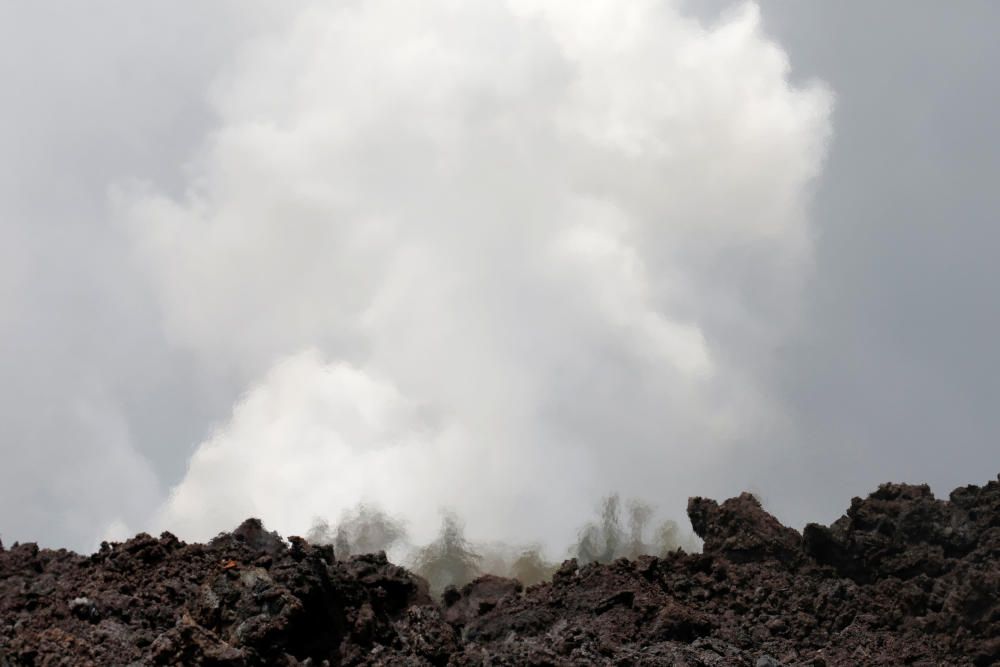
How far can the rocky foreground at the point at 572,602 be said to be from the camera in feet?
77.4

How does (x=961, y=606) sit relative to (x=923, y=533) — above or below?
below

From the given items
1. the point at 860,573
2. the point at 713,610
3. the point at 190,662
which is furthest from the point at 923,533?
the point at 190,662

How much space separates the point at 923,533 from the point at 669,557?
795 centimetres

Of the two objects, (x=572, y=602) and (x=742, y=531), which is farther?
(x=742, y=531)

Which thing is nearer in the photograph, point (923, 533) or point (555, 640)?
point (555, 640)

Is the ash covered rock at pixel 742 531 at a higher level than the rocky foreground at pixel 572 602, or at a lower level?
A: higher

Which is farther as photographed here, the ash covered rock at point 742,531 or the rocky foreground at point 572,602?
the ash covered rock at point 742,531

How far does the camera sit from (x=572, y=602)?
2945 centimetres

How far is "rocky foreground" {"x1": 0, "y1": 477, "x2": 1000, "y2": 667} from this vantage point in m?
23.6

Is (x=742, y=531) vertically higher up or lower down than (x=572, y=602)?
higher up

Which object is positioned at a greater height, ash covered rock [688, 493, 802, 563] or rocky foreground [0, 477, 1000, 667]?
ash covered rock [688, 493, 802, 563]

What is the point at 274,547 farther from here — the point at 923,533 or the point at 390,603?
the point at 923,533

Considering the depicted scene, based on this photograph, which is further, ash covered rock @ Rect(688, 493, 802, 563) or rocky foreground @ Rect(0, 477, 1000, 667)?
ash covered rock @ Rect(688, 493, 802, 563)

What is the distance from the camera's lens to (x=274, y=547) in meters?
28.7
